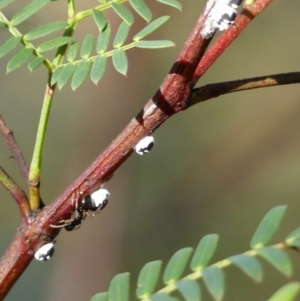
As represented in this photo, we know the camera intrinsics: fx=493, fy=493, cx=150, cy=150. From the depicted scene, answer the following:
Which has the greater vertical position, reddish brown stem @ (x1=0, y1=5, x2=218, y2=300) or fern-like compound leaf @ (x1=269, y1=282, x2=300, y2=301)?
reddish brown stem @ (x1=0, y1=5, x2=218, y2=300)

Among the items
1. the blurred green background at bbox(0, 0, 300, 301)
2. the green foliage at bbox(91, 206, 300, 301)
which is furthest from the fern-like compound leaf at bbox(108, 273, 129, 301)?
the blurred green background at bbox(0, 0, 300, 301)

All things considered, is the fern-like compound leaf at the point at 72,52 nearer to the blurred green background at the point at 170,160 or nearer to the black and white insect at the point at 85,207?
the black and white insect at the point at 85,207

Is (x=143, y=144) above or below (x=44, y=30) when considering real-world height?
below

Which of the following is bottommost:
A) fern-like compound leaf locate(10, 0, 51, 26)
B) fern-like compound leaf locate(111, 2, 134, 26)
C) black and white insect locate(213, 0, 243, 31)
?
black and white insect locate(213, 0, 243, 31)

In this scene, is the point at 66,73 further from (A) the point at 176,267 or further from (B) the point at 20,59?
(A) the point at 176,267

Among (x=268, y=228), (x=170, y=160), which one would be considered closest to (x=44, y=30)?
(x=268, y=228)

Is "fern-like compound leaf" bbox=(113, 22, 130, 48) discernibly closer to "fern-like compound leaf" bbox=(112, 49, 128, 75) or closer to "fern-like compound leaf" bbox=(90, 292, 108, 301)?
"fern-like compound leaf" bbox=(112, 49, 128, 75)

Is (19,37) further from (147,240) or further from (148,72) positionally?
(147,240)
